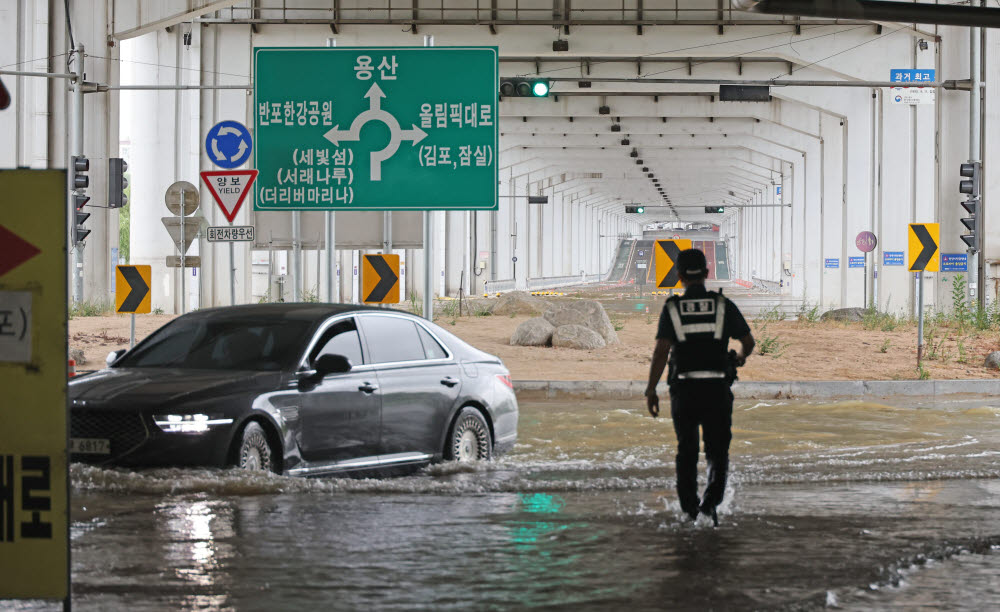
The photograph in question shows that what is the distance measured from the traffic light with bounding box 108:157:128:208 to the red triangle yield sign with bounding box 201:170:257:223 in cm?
1481

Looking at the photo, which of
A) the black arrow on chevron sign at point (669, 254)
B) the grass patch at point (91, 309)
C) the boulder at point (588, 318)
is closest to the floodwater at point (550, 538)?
the black arrow on chevron sign at point (669, 254)

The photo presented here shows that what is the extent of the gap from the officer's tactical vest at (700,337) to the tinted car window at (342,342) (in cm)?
293

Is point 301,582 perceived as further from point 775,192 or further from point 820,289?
point 775,192

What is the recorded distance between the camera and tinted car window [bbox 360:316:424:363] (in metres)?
10.5

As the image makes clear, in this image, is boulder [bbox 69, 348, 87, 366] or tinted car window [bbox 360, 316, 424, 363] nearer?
tinted car window [bbox 360, 316, 424, 363]

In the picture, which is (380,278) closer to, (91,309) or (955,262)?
(91,309)

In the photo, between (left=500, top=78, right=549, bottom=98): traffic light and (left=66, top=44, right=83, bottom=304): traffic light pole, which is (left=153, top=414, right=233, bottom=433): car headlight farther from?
(left=500, top=78, right=549, bottom=98): traffic light

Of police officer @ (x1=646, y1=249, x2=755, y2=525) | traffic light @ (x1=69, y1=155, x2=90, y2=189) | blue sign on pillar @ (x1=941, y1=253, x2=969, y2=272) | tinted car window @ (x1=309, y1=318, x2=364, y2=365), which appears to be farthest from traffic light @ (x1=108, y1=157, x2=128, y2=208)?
police officer @ (x1=646, y1=249, x2=755, y2=525)

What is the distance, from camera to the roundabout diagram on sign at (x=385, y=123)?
16750mm

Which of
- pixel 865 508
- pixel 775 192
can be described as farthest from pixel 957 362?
pixel 775 192

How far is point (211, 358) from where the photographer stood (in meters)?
9.92

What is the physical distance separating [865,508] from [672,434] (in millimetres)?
5134

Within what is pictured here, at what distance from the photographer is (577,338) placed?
25094 millimetres

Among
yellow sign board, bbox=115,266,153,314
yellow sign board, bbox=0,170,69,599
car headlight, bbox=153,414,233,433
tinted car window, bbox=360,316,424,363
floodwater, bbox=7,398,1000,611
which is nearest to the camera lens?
yellow sign board, bbox=0,170,69,599
